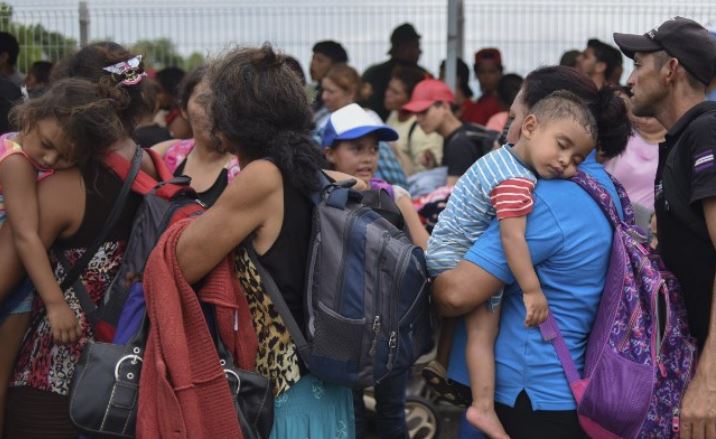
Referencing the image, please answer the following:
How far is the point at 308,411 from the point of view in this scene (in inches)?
131

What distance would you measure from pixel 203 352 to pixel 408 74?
20.2 feet

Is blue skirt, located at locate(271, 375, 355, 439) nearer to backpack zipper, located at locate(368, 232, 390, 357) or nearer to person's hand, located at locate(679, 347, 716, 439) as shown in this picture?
backpack zipper, located at locate(368, 232, 390, 357)

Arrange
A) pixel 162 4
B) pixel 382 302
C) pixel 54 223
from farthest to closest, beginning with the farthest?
1. pixel 162 4
2. pixel 54 223
3. pixel 382 302

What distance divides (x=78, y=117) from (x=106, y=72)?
393 millimetres

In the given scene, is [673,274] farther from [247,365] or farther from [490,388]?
[247,365]

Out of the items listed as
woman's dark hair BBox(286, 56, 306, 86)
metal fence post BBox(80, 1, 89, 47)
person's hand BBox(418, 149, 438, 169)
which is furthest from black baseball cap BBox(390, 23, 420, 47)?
woman's dark hair BBox(286, 56, 306, 86)

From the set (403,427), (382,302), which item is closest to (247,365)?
(382,302)

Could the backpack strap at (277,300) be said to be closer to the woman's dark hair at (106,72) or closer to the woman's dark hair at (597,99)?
the woman's dark hair at (106,72)

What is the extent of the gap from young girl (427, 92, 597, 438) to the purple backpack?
12 cm

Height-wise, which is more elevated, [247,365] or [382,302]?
[382,302]

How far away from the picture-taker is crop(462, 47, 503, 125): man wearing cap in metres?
9.77

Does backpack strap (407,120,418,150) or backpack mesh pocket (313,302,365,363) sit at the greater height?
backpack mesh pocket (313,302,365,363)

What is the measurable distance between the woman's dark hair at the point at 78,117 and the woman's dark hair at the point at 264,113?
24.2 inches

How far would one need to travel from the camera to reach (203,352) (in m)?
3.16
